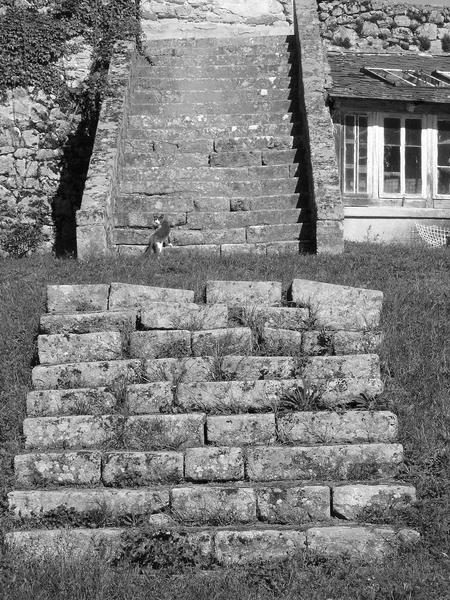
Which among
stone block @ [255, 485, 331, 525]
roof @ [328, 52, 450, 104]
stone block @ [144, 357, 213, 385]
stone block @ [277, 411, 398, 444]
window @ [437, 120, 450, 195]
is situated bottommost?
window @ [437, 120, 450, 195]

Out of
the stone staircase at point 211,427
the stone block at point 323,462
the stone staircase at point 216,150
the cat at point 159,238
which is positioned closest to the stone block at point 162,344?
the stone staircase at point 211,427

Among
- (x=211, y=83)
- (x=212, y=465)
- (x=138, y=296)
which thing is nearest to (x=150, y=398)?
(x=212, y=465)

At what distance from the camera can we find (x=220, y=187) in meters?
13.1

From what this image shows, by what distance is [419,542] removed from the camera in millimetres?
5484

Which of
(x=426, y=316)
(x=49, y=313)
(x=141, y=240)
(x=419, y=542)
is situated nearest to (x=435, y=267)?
(x=426, y=316)

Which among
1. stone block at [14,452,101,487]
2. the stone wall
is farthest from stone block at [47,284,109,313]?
the stone wall

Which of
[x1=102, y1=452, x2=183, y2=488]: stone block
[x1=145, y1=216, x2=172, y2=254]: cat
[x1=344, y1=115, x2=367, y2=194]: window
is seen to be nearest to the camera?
[x1=102, y1=452, x2=183, y2=488]: stone block

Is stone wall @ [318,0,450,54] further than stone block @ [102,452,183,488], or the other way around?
stone wall @ [318,0,450,54]

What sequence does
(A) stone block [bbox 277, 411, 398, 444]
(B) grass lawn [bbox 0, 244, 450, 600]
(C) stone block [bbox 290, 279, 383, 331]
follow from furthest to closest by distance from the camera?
(C) stone block [bbox 290, 279, 383, 331]
(A) stone block [bbox 277, 411, 398, 444]
(B) grass lawn [bbox 0, 244, 450, 600]

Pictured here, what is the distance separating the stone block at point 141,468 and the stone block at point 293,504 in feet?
2.00

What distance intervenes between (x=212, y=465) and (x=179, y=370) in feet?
3.27

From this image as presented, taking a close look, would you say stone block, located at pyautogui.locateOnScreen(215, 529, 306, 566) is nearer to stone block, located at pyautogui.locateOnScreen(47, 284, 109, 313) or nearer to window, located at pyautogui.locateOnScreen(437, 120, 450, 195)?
stone block, located at pyautogui.locateOnScreen(47, 284, 109, 313)

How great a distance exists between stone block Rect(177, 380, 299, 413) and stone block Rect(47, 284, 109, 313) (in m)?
1.45

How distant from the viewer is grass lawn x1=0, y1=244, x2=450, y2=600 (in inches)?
198
